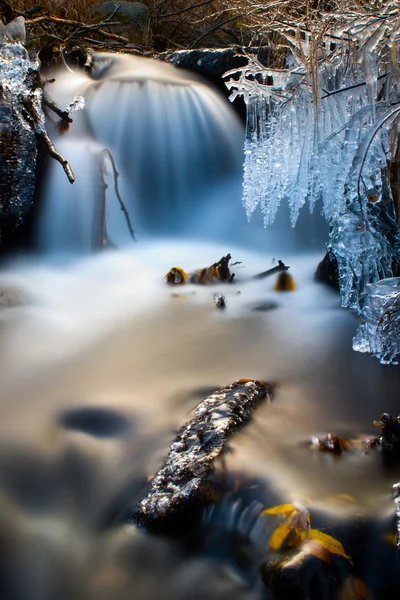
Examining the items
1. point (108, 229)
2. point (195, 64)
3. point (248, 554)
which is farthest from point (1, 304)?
point (195, 64)

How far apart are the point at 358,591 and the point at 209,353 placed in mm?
1650

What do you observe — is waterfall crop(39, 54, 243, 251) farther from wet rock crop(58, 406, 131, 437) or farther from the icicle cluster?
the icicle cluster

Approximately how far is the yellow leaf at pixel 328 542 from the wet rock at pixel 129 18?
7002mm

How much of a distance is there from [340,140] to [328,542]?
7.19ft

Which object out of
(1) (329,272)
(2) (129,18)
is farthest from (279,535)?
(2) (129,18)

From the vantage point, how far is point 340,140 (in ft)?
9.36

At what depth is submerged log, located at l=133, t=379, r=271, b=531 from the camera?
5.39 ft

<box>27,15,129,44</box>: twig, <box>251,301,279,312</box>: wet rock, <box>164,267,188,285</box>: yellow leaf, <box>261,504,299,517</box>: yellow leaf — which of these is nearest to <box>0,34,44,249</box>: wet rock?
<box>27,15,129,44</box>: twig

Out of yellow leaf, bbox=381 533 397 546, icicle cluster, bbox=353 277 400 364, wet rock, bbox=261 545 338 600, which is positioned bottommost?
wet rock, bbox=261 545 338 600

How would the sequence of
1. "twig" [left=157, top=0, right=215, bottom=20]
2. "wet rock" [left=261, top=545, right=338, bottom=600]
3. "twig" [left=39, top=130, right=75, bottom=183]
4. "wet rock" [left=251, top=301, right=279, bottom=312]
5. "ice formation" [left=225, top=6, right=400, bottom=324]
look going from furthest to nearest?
1. "twig" [left=157, top=0, right=215, bottom=20]
2. "wet rock" [left=251, top=301, right=279, bottom=312]
3. "twig" [left=39, top=130, right=75, bottom=183]
4. "ice formation" [left=225, top=6, right=400, bottom=324]
5. "wet rock" [left=261, top=545, right=338, bottom=600]

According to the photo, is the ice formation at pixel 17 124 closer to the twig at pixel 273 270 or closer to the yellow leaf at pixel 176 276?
the yellow leaf at pixel 176 276

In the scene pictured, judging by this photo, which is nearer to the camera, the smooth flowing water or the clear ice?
the smooth flowing water

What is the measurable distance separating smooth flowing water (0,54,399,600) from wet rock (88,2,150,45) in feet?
12.1

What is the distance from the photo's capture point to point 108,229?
4.58m
